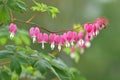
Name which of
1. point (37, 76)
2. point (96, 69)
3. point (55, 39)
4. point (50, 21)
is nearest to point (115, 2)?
point (96, 69)

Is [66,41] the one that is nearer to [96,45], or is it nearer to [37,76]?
[37,76]

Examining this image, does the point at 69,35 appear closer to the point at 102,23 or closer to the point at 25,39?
the point at 102,23

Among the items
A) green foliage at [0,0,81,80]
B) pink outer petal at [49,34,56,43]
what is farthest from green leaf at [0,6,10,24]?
pink outer petal at [49,34,56,43]

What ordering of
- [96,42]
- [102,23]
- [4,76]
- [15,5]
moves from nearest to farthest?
1. [15,5]
2. [4,76]
3. [102,23]
4. [96,42]

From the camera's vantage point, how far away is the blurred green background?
8453mm

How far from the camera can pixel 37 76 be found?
2775 millimetres

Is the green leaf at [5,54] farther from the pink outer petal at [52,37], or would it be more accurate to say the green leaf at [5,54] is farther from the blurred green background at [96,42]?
the blurred green background at [96,42]

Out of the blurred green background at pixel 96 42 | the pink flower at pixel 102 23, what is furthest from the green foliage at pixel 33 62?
the blurred green background at pixel 96 42

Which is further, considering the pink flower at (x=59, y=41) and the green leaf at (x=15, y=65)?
the pink flower at (x=59, y=41)

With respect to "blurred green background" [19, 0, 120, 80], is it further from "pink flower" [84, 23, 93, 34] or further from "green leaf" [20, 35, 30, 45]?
"pink flower" [84, 23, 93, 34]

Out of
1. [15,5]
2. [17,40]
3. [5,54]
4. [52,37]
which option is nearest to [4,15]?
[15,5]

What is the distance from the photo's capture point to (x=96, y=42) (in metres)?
8.96

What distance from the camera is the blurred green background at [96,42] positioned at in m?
8.45

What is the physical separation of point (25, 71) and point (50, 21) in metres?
5.15
